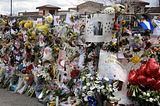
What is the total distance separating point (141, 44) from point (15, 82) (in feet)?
16.1

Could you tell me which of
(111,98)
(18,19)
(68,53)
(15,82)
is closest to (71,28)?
(68,53)

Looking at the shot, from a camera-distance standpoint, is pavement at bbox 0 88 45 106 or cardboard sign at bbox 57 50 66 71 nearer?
cardboard sign at bbox 57 50 66 71

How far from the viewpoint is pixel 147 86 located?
3.85 m

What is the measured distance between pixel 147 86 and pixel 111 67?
2.52 feet

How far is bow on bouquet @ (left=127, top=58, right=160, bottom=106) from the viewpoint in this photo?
377 centimetres

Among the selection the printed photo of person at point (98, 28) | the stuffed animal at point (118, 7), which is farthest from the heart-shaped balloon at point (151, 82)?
the stuffed animal at point (118, 7)

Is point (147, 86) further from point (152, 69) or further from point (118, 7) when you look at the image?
point (118, 7)

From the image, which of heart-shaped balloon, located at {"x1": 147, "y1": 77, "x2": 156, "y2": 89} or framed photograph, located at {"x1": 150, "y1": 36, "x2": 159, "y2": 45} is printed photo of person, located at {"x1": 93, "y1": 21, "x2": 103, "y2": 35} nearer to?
framed photograph, located at {"x1": 150, "y1": 36, "x2": 159, "y2": 45}

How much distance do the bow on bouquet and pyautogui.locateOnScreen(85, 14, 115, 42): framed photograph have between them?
3.07ft

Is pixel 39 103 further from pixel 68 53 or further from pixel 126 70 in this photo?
pixel 126 70

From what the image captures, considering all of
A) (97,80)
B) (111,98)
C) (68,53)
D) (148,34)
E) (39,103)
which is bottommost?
(39,103)

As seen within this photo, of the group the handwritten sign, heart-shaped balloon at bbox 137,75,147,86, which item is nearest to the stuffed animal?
the handwritten sign

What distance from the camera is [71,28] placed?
5.26 m

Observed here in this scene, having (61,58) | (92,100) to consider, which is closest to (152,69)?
(92,100)
